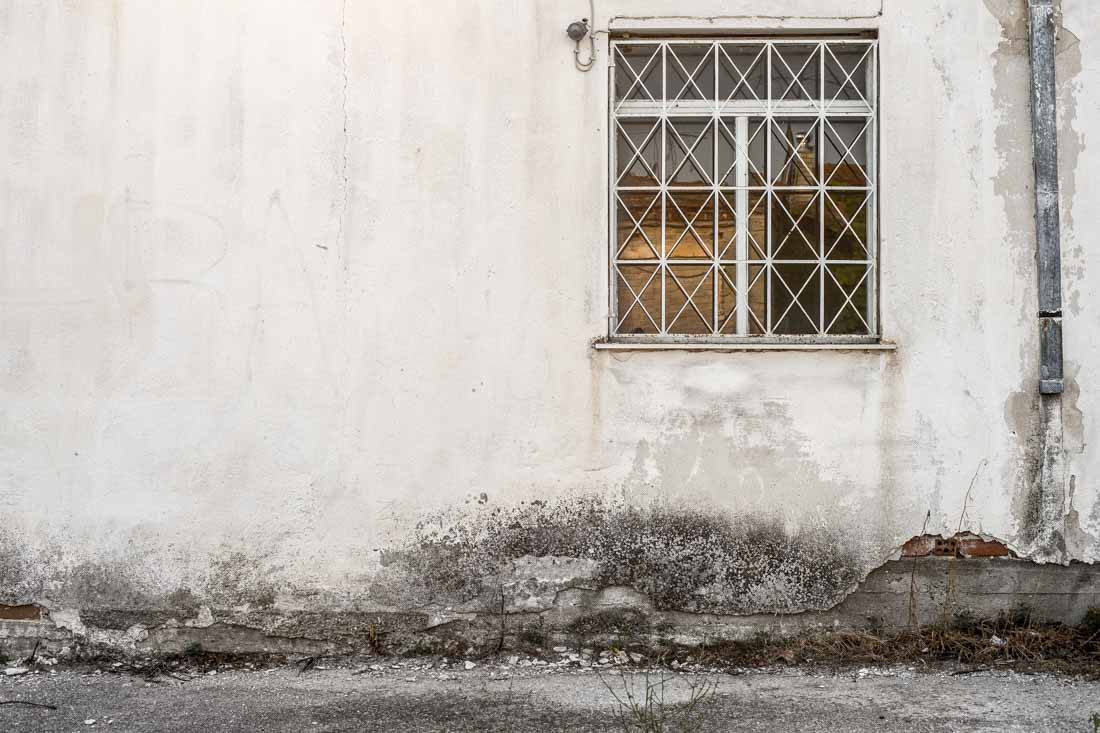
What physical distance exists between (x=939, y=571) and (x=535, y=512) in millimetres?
1832

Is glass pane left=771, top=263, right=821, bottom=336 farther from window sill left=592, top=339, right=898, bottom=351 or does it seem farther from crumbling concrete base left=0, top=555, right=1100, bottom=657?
crumbling concrete base left=0, top=555, right=1100, bottom=657

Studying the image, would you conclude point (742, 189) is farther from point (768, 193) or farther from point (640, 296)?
point (640, 296)

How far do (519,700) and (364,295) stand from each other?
6.14ft

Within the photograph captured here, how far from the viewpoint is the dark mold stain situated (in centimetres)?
425

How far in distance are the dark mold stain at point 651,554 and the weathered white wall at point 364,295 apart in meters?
0.10

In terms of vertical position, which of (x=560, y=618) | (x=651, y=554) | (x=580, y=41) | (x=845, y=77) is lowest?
(x=560, y=618)

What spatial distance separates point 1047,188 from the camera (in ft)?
13.8

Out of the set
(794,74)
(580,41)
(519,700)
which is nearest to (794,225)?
(794,74)

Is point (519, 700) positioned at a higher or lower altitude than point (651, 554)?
lower

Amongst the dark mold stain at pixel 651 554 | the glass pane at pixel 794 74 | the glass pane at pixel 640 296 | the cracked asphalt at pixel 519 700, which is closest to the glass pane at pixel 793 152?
the glass pane at pixel 794 74

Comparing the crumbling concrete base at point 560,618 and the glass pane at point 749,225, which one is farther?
the glass pane at point 749,225

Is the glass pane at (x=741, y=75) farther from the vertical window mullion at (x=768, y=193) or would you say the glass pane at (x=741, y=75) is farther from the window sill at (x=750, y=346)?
the window sill at (x=750, y=346)

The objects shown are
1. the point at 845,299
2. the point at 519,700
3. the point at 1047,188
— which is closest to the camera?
the point at 519,700

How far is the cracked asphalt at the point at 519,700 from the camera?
357 cm
